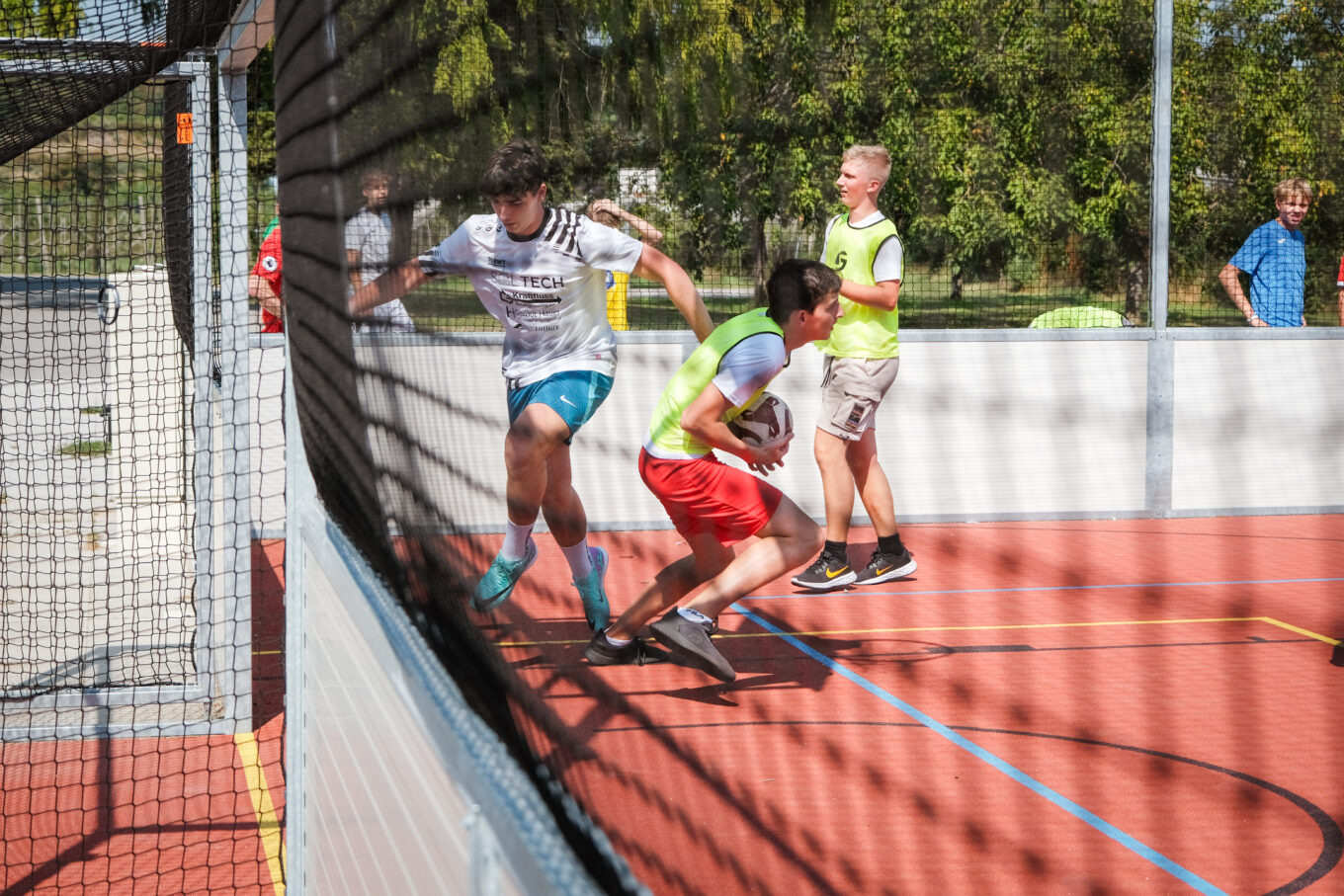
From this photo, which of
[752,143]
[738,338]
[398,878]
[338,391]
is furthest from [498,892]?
[738,338]

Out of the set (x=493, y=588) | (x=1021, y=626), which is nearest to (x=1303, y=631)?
(x=1021, y=626)

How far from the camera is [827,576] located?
543cm

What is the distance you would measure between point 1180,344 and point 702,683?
420cm

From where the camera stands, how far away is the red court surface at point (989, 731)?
2.61 m

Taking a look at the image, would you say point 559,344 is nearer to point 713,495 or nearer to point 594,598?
point 713,495

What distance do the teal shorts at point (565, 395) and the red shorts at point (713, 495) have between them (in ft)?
0.85

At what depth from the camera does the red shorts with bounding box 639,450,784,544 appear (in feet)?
12.4

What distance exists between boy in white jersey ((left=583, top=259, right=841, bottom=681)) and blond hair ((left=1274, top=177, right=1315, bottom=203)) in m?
1.73

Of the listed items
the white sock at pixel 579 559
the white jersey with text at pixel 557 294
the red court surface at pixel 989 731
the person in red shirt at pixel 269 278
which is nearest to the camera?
the red court surface at pixel 989 731

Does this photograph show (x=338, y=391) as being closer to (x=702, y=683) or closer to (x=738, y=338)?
(x=738, y=338)

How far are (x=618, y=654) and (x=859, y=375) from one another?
1.70m

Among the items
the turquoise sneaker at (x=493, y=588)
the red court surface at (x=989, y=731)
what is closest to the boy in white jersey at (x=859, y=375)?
the red court surface at (x=989, y=731)

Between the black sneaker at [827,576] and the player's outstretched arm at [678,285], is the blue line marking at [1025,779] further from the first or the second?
the player's outstretched arm at [678,285]

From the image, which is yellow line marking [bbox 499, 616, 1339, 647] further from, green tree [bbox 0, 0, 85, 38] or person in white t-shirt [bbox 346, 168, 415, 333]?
person in white t-shirt [bbox 346, 168, 415, 333]
